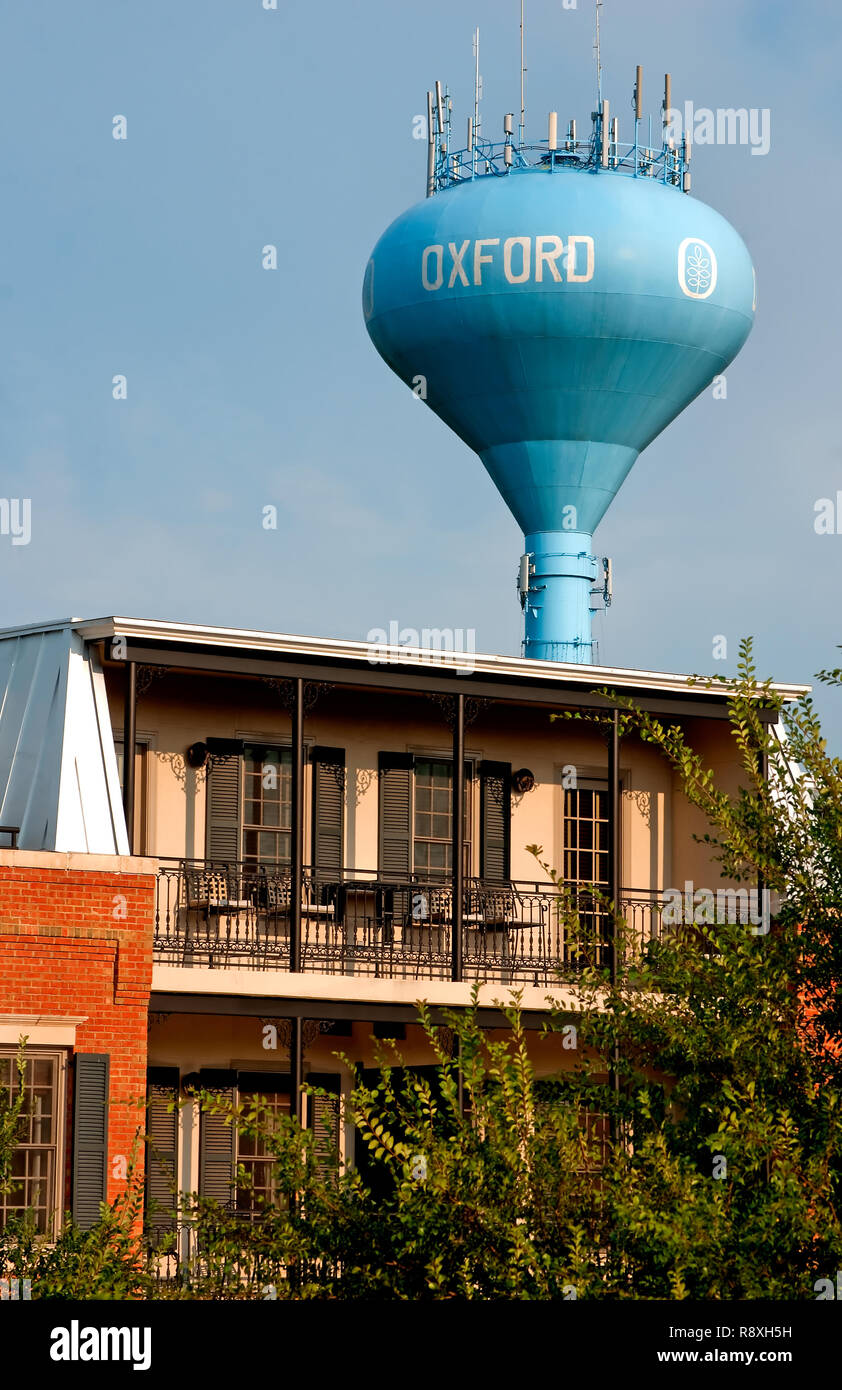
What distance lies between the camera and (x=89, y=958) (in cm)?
2188

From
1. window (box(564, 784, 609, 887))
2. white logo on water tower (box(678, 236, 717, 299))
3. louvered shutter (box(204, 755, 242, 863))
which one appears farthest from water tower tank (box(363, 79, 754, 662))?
louvered shutter (box(204, 755, 242, 863))

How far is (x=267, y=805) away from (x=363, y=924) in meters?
1.78

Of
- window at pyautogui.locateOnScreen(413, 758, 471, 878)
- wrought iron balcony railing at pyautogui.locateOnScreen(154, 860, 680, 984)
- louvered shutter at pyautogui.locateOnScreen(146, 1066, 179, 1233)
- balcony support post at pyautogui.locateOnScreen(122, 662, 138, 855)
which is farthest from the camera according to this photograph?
window at pyautogui.locateOnScreen(413, 758, 471, 878)

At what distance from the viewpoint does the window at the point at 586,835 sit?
2847 centimetres

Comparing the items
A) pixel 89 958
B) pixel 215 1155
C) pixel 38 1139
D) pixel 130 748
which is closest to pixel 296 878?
pixel 130 748

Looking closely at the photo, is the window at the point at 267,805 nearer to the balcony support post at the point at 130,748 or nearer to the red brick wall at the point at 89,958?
the balcony support post at the point at 130,748

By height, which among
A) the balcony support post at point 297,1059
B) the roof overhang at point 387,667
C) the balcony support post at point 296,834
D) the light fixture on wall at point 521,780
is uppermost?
the roof overhang at point 387,667

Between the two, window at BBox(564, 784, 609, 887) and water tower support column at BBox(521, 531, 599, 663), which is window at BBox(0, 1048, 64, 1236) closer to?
window at BBox(564, 784, 609, 887)

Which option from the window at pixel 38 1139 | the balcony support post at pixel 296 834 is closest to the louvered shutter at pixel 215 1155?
the balcony support post at pixel 296 834

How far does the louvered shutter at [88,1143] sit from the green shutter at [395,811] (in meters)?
6.26

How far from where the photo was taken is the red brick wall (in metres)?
21.5

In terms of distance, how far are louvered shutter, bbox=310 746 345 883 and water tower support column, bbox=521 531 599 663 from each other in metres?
12.0
